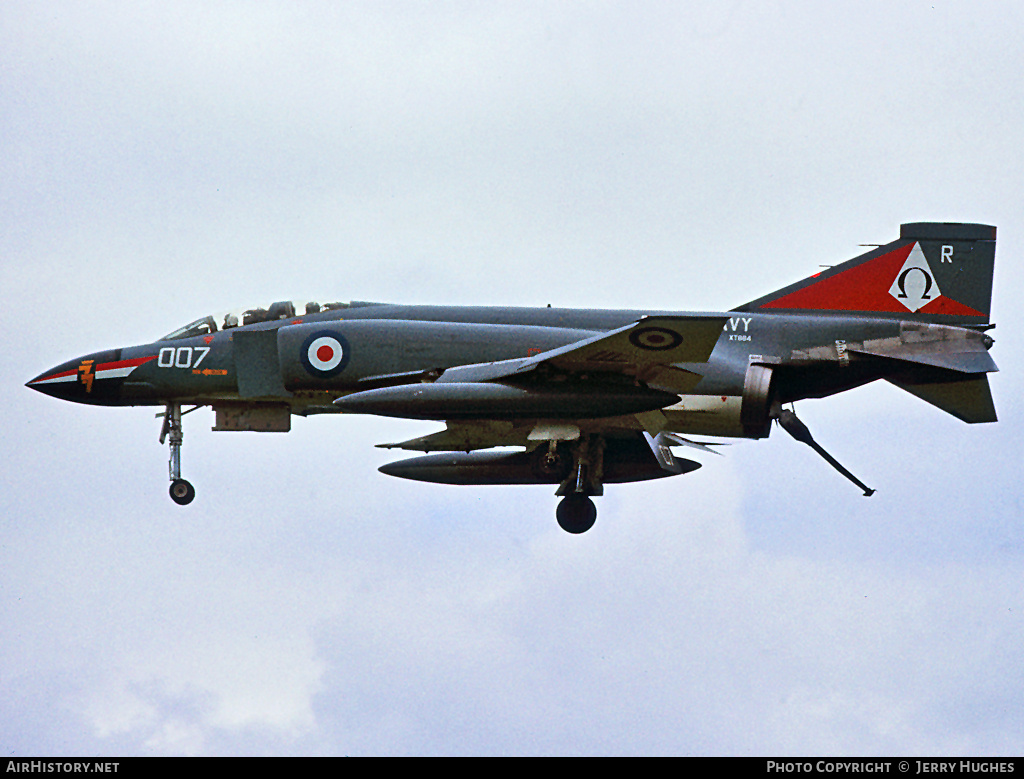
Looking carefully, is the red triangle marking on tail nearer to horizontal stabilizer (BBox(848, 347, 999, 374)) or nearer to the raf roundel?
horizontal stabilizer (BBox(848, 347, 999, 374))

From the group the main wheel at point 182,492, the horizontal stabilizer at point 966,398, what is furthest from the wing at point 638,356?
the main wheel at point 182,492

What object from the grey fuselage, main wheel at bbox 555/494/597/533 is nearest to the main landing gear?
main wheel at bbox 555/494/597/533

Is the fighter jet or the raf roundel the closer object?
the raf roundel

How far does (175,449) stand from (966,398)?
39.4 ft

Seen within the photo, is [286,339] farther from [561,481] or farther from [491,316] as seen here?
[561,481]

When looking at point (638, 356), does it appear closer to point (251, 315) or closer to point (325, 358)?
point (325, 358)

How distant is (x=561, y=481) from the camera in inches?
951

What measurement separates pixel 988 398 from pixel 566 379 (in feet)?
21.4

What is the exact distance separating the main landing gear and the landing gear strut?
586 cm

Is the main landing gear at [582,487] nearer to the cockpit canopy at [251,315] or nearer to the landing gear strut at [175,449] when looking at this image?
the cockpit canopy at [251,315]

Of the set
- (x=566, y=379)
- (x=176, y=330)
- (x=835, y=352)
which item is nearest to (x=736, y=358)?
(x=835, y=352)

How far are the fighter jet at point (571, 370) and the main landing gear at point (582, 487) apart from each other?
0.08 ft

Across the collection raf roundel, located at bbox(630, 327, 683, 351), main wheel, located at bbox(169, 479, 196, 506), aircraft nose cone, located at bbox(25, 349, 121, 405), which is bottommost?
main wheel, located at bbox(169, 479, 196, 506)

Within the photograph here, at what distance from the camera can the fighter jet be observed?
824 inches
